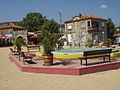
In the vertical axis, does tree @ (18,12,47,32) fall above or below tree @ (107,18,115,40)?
above

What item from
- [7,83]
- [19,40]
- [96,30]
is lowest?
[7,83]

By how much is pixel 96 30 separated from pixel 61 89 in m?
30.8

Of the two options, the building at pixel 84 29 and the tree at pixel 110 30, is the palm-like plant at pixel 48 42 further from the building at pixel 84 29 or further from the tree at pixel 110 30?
the tree at pixel 110 30

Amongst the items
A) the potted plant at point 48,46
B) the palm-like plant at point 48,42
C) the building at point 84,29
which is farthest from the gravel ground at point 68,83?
the building at point 84,29

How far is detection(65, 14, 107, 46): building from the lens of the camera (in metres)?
34.3

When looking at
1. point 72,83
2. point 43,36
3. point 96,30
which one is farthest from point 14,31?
point 72,83

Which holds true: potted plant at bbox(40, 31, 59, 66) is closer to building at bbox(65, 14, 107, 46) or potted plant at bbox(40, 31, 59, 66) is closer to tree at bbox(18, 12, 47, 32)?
building at bbox(65, 14, 107, 46)

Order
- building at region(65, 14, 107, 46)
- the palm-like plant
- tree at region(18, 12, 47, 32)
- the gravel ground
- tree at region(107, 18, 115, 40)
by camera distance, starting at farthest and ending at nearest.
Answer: tree at region(18, 12, 47, 32), tree at region(107, 18, 115, 40), building at region(65, 14, 107, 46), the palm-like plant, the gravel ground

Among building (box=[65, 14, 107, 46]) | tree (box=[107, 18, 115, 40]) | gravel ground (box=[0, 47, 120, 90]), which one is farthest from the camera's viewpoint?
tree (box=[107, 18, 115, 40])

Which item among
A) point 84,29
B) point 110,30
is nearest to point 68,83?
point 84,29

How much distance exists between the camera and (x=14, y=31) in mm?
46625

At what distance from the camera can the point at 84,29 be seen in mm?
35031

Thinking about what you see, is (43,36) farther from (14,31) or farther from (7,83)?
(14,31)

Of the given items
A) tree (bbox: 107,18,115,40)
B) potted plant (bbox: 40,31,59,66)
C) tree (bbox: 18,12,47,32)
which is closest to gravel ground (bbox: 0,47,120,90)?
potted plant (bbox: 40,31,59,66)
